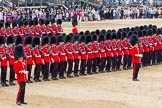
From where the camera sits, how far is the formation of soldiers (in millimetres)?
15208

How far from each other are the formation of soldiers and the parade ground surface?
497mm

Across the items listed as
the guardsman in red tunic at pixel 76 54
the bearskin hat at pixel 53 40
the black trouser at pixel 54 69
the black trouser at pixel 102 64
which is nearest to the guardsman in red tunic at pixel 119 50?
the black trouser at pixel 102 64

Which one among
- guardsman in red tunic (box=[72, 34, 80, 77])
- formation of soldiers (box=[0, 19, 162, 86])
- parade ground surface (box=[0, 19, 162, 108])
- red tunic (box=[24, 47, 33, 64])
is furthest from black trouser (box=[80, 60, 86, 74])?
red tunic (box=[24, 47, 33, 64])

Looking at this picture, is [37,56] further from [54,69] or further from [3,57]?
[3,57]

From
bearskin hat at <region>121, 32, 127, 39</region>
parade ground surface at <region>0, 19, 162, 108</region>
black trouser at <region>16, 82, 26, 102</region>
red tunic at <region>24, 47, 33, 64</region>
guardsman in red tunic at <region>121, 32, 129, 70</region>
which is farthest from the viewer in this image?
bearskin hat at <region>121, 32, 127, 39</region>

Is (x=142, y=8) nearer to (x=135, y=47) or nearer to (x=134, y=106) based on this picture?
(x=135, y=47)

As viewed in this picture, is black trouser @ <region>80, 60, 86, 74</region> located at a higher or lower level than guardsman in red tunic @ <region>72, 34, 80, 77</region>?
lower

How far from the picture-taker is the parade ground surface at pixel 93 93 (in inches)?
491

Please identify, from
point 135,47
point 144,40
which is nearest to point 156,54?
point 144,40

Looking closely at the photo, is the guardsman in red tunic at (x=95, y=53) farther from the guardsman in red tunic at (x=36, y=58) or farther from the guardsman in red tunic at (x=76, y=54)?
the guardsman in red tunic at (x=36, y=58)

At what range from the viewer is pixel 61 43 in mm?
16203

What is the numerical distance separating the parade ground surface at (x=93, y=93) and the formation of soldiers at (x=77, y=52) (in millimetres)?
497

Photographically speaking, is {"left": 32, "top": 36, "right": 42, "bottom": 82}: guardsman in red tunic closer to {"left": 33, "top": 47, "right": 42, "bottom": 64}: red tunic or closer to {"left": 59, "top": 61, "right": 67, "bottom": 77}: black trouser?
{"left": 33, "top": 47, "right": 42, "bottom": 64}: red tunic

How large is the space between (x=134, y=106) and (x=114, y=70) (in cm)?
580
